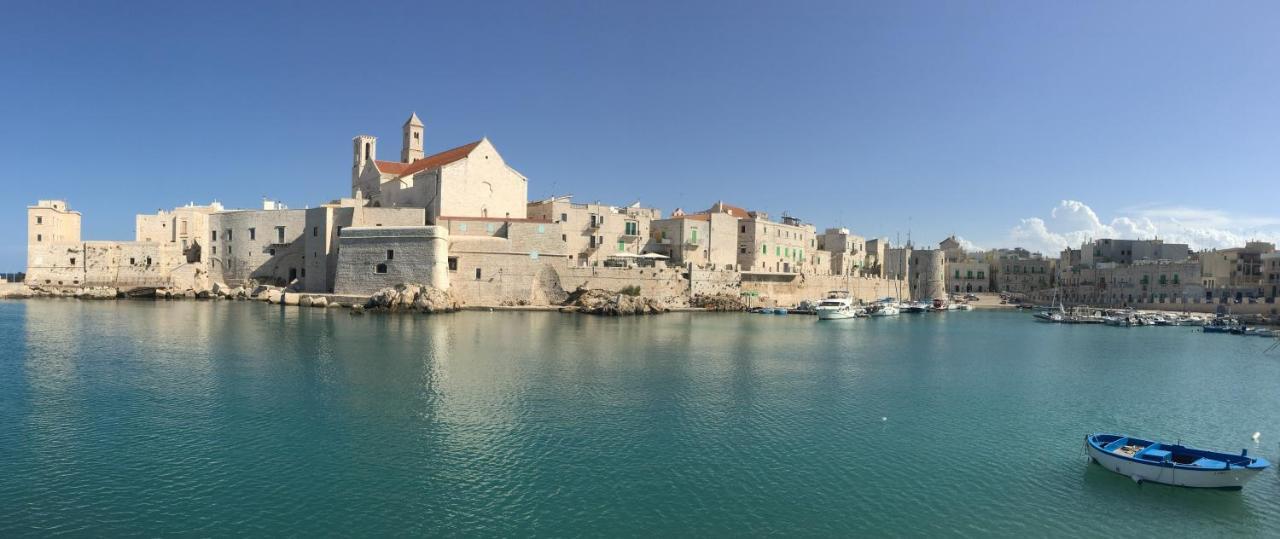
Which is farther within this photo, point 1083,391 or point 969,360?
point 969,360

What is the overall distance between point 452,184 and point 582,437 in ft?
108

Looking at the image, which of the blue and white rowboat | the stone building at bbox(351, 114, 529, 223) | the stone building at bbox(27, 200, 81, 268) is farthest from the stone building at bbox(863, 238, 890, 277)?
the stone building at bbox(27, 200, 81, 268)

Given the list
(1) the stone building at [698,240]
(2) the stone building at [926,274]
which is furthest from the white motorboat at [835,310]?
(2) the stone building at [926,274]

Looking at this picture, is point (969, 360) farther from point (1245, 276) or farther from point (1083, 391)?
point (1245, 276)

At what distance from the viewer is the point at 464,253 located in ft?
135

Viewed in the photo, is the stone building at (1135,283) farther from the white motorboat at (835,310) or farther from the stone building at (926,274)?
the white motorboat at (835,310)

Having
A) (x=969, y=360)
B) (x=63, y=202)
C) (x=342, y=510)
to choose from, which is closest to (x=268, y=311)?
(x=63, y=202)

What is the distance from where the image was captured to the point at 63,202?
4884 cm

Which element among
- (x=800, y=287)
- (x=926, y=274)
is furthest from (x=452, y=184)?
(x=926, y=274)

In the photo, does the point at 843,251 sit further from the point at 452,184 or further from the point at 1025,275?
the point at 452,184

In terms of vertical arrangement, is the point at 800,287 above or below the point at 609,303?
above

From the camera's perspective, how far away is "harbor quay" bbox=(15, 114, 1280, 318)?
41.2m

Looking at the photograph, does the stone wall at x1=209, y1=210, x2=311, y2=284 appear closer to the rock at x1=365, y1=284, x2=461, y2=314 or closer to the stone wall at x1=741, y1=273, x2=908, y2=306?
the rock at x1=365, y1=284, x2=461, y2=314

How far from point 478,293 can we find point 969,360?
27.0 metres
